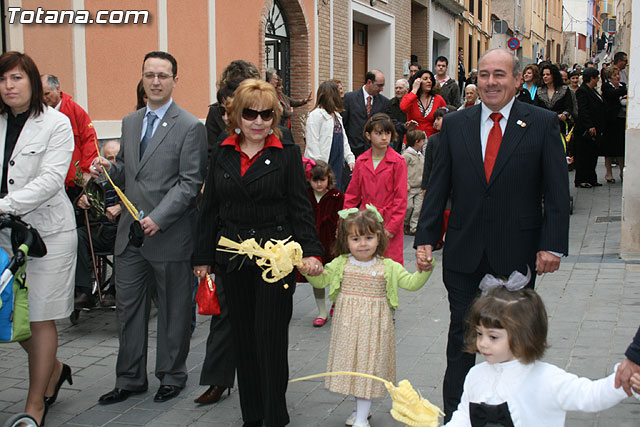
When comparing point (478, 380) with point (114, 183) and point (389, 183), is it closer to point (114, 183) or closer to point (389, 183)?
point (114, 183)

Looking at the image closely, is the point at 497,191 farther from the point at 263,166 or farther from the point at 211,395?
the point at 211,395

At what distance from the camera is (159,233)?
5297 mm

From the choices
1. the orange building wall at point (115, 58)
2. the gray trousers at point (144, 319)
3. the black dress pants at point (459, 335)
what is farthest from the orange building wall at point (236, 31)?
the black dress pants at point (459, 335)

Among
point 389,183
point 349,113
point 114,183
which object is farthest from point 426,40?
point 114,183

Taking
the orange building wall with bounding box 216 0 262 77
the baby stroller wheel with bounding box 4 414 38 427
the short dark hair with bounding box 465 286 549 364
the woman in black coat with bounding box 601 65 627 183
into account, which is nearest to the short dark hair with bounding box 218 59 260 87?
the baby stroller wheel with bounding box 4 414 38 427

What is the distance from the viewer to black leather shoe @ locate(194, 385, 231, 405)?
5198mm

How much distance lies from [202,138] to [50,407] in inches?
79.3

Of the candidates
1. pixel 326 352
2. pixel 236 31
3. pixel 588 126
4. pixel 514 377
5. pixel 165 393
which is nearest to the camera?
pixel 514 377

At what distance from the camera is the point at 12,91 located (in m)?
4.71

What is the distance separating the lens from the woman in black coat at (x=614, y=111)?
14742 mm

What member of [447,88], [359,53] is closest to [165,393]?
[447,88]

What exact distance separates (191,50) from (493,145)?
961 centimetres

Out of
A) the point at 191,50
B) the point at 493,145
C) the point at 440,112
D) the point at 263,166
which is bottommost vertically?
the point at 263,166

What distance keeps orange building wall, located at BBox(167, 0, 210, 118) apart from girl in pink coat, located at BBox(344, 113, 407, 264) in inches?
249
